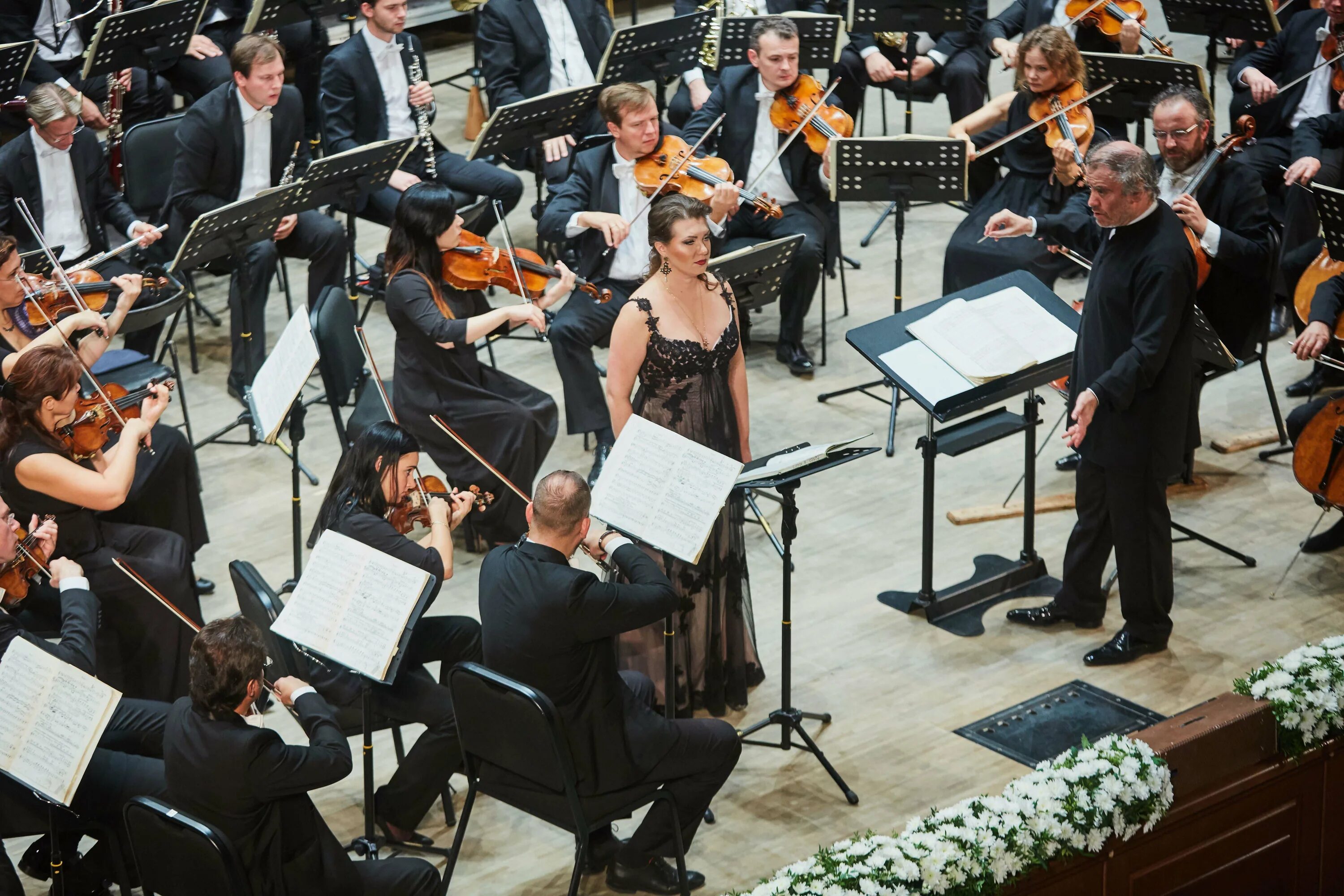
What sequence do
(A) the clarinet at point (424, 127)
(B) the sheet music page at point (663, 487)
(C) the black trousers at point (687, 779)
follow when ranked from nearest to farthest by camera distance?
(C) the black trousers at point (687, 779) → (B) the sheet music page at point (663, 487) → (A) the clarinet at point (424, 127)

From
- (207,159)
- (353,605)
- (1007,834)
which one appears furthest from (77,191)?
(1007,834)

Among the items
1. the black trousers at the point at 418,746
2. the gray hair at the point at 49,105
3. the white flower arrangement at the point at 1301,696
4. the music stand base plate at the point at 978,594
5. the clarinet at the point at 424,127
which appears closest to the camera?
the white flower arrangement at the point at 1301,696

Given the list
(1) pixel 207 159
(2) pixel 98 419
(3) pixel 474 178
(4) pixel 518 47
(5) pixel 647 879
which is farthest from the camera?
(4) pixel 518 47

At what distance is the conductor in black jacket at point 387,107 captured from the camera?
23.6ft

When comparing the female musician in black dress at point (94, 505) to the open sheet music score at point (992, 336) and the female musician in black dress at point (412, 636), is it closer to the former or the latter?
the female musician in black dress at point (412, 636)

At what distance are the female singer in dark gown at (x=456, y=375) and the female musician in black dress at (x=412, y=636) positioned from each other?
1137 mm

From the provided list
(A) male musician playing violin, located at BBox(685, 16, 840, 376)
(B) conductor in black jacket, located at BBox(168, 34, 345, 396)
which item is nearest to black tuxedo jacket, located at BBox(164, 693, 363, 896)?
(B) conductor in black jacket, located at BBox(168, 34, 345, 396)

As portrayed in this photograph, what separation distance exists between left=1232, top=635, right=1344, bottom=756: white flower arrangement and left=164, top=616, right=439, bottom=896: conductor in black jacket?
205 cm

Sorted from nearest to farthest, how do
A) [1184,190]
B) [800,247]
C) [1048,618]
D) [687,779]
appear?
[687,779] < [1048,618] < [1184,190] < [800,247]

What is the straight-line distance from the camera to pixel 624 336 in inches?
182

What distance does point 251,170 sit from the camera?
6.88 metres

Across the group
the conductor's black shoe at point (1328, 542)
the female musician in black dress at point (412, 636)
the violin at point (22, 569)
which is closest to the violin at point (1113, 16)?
the conductor's black shoe at point (1328, 542)

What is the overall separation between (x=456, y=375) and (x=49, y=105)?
2.14 m

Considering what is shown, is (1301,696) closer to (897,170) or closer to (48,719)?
(48,719)
